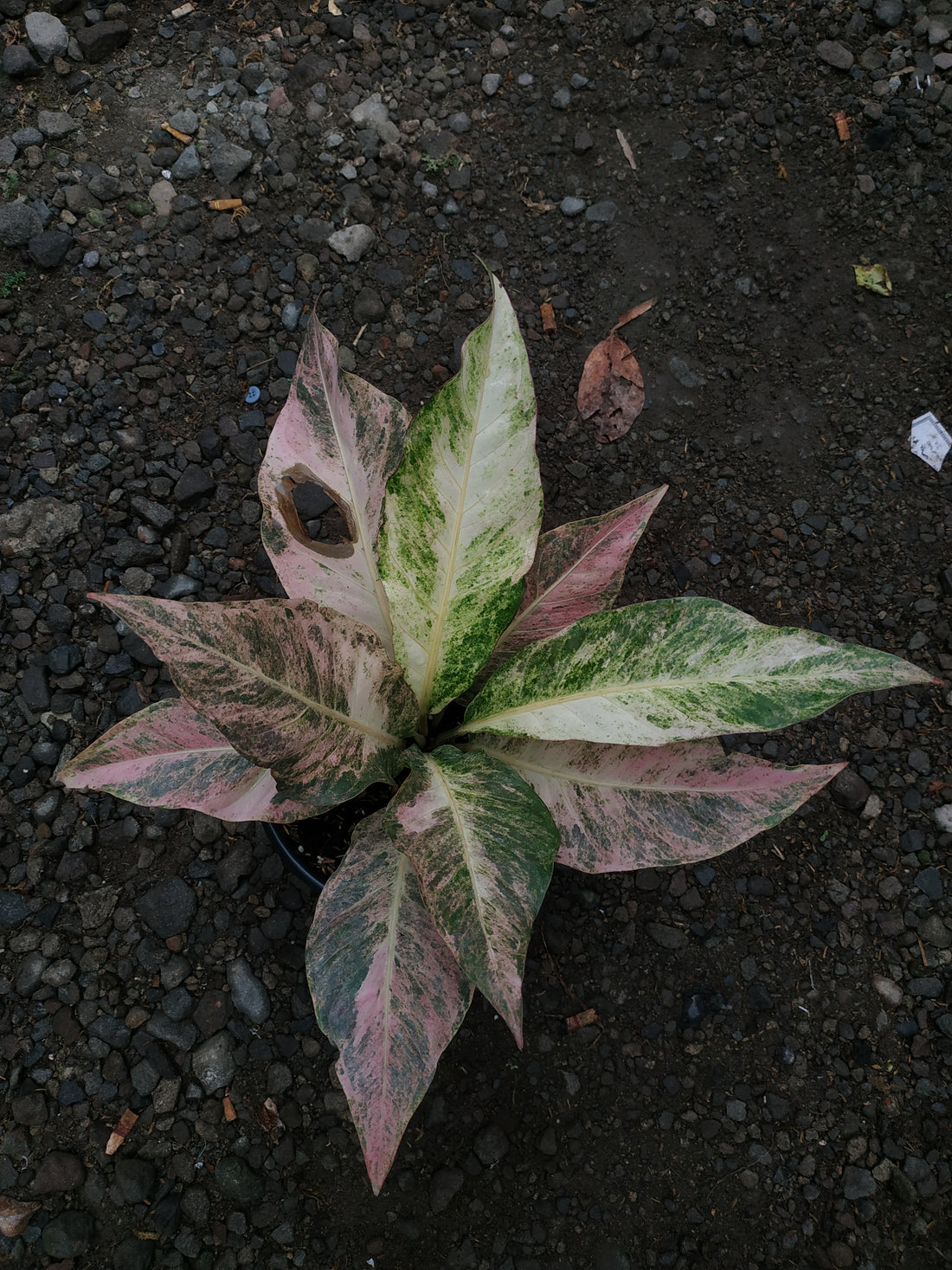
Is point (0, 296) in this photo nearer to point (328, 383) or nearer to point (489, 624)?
point (328, 383)

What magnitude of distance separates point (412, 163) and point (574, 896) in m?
1.53

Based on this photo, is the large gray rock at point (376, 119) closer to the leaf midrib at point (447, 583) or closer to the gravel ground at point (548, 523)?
the gravel ground at point (548, 523)

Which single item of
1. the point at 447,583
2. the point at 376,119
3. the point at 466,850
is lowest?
the point at 466,850

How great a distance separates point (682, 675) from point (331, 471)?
534 millimetres

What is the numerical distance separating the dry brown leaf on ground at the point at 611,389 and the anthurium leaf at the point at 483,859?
3.15ft

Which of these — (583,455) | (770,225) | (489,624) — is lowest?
(583,455)

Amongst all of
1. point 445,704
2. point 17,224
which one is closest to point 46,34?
point 17,224

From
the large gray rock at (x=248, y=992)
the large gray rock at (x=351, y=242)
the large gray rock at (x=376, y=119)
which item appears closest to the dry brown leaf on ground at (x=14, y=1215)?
the large gray rock at (x=248, y=992)

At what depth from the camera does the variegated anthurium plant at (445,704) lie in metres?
0.80

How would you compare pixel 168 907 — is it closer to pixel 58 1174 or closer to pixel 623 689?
pixel 58 1174

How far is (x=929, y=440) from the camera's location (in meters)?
1.74

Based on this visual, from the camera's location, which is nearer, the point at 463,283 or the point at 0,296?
the point at 0,296

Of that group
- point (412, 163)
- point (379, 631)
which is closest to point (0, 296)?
point (412, 163)

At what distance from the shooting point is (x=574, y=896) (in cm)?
146
